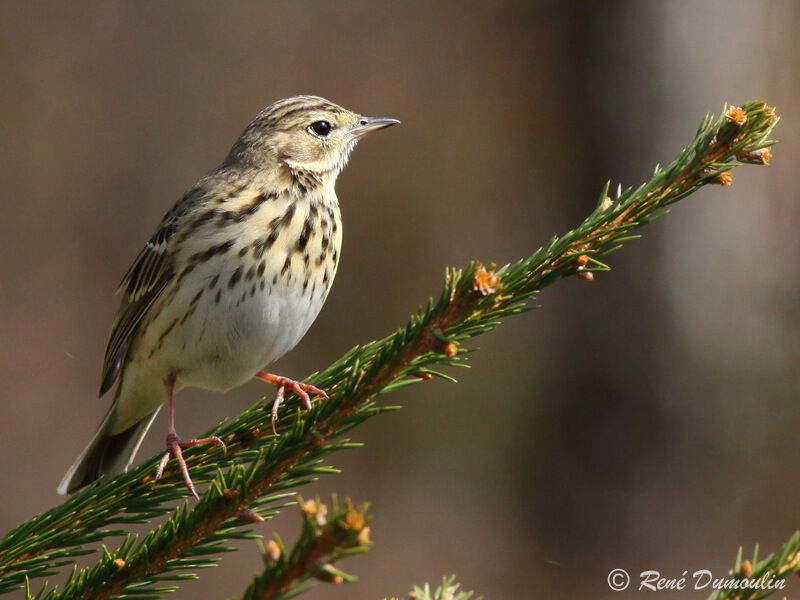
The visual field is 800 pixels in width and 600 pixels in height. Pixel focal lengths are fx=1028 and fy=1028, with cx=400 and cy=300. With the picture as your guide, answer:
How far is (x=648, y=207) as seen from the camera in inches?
95.9

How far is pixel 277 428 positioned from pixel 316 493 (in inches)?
227

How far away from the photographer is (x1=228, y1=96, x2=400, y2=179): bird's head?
420 cm

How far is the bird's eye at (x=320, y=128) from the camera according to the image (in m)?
4.36

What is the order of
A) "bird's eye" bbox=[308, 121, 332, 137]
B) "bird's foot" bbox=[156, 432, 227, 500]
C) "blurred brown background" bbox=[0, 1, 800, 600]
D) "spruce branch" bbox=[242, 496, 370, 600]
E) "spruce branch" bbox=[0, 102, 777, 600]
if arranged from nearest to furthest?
1. "spruce branch" bbox=[242, 496, 370, 600]
2. "spruce branch" bbox=[0, 102, 777, 600]
3. "bird's foot" bbox=[156, 432, 227, 500]
4. "bird's eye" bbox=[308, 121, 332, 137]
5. "blurred brown background" bbox=[0, 1, 800, 600]

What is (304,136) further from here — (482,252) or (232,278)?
(482,252)

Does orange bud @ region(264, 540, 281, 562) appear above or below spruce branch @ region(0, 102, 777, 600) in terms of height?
below

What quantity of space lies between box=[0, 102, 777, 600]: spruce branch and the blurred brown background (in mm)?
→ 5334

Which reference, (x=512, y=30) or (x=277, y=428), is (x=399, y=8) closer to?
(x=512, y=30)

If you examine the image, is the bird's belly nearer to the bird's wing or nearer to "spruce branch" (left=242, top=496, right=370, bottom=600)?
the bird's wing

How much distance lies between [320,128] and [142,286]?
1.01 metres

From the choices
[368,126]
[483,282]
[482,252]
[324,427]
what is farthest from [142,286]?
[482,252]

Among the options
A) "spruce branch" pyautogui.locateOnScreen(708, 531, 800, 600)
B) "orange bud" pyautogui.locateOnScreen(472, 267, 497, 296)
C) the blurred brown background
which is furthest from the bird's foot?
the blurred brown background

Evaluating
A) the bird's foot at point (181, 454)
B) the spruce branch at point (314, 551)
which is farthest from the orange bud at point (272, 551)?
the bird's foot at point (181, 454)

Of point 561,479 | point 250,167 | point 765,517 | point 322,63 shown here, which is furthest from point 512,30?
point 250,167
